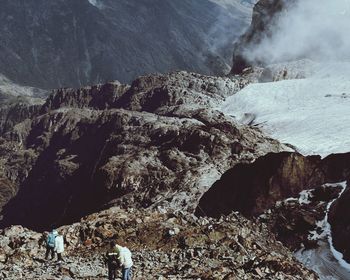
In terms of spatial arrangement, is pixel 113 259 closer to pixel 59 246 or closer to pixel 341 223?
pixel 59 246

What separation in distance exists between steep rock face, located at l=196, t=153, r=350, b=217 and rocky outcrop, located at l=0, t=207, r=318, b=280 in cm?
2667

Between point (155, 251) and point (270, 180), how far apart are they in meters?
39.3

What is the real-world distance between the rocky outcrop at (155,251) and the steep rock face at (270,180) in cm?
2667

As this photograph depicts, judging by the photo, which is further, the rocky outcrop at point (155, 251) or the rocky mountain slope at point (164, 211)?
the rocky mountain slope at point (164, 211)

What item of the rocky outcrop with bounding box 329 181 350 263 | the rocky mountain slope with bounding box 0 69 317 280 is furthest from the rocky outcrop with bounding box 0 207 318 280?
the rocky outcrop with bounding box 329 181 350 263

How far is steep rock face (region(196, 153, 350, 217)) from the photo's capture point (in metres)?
76.2

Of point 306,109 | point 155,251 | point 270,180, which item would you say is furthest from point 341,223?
point 306,109

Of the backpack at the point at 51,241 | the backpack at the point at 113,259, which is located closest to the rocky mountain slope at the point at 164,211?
the backpack at the point at 51,241

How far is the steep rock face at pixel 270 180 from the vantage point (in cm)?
7625

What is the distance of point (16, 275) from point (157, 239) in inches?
502

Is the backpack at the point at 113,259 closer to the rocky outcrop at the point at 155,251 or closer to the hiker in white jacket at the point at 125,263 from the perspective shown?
the hiker in white jacket at the point at 125,263

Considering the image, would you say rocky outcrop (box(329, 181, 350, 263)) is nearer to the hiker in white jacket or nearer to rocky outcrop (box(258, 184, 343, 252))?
rocky outcrop (box(258, 184, 343, 252))

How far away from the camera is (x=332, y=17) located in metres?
183

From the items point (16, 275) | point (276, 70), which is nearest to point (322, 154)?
point (16, 275)
